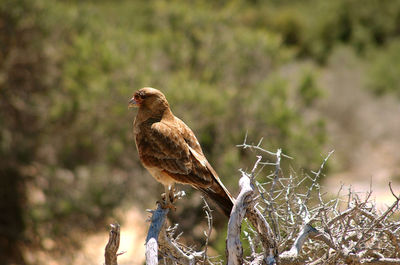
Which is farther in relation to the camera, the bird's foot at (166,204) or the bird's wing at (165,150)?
the bird's wing at (165,150)

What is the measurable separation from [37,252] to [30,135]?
110 inches

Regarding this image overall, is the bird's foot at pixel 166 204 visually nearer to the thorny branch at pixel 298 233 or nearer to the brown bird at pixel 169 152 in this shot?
the brown bird at pixel 169 152

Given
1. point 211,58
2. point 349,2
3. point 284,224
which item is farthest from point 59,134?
point 349,2

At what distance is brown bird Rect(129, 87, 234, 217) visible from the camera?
391cm

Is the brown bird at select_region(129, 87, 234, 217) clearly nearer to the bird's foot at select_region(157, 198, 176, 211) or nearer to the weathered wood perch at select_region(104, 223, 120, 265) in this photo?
the bird's foot at select_region(157, 198, 176, 211)

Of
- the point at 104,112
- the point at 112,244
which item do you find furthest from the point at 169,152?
the point at 104,112

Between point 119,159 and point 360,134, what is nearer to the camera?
point 119,159

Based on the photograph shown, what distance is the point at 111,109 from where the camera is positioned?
486 inches

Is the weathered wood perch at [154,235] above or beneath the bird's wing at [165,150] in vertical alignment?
beneath

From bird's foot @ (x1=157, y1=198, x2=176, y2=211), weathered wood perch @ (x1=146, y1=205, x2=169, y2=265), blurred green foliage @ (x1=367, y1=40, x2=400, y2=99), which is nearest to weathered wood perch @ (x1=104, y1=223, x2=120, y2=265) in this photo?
weathered wood perch @ (x1=146, y1=205, x2=169, y2=265)

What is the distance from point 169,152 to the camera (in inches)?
161

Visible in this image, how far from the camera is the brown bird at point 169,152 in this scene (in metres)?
3.91

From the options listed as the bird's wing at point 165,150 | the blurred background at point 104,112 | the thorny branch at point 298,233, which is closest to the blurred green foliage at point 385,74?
the blurred background at point 104,112

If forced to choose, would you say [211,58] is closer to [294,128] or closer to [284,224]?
[294,128]
